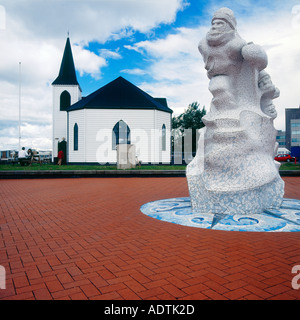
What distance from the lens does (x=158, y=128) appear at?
107ft

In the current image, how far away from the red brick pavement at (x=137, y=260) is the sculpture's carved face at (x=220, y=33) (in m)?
4.03

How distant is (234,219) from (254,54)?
3.42 meters

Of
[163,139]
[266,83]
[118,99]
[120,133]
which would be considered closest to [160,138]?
[163,139]

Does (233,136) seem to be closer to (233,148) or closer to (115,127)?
(233,148)

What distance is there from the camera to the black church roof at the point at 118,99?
31.9m

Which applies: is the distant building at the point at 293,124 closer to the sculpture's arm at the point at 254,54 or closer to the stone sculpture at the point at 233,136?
the stone sculpture at the point at 233,136

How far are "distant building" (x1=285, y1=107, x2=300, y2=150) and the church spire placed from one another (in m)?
63.2

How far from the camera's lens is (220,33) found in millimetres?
6008

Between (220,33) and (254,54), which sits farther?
(220,33)

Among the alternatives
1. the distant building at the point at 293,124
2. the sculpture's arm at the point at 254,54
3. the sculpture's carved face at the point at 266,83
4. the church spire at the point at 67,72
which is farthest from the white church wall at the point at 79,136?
→ the distant building at the point at 293,124

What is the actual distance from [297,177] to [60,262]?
15.1 m
